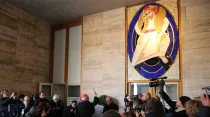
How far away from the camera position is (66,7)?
9.58 metres

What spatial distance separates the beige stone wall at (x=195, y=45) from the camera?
297 inches

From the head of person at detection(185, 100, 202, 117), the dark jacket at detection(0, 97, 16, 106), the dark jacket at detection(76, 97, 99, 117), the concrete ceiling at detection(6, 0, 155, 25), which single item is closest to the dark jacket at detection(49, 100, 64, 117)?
the dark jacket at detection(76, 97, 99, 117)

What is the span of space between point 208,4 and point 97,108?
16.4 ft

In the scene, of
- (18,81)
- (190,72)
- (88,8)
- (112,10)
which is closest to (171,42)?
(190,72)

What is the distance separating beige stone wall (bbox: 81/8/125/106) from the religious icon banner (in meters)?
0.36

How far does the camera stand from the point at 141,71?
865 centimetres

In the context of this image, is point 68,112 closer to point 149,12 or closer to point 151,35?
point 151,35

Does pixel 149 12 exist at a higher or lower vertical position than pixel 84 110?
higher

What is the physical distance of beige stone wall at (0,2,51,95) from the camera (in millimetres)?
9023

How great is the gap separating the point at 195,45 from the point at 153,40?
141cm

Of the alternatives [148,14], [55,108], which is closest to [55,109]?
[55,108]

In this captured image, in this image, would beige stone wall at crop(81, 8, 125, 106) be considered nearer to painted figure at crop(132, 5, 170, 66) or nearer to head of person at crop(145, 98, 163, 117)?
painted figure at crop(132, 5, 170, 66)

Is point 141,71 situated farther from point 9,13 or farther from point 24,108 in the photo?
point 9,13

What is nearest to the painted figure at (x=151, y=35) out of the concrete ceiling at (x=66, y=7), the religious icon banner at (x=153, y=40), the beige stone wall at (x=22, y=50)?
the religious icon banner at (x=153, y=40)
